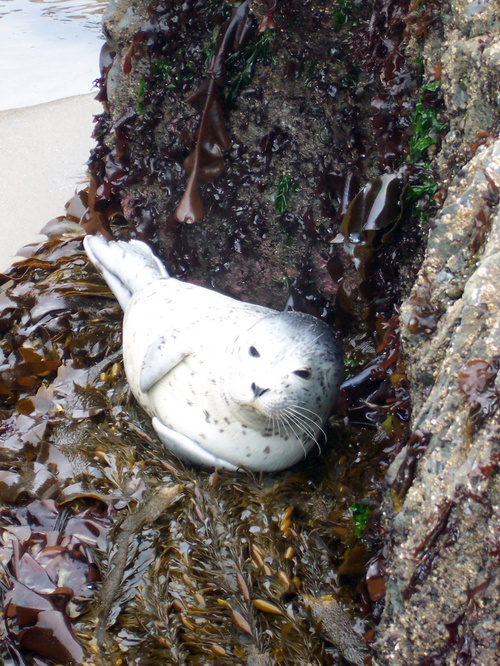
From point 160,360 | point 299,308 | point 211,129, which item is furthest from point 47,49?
point 160,360

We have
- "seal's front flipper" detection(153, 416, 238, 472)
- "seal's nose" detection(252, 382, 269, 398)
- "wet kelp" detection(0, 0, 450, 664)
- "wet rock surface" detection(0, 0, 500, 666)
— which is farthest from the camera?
"seal's front flipper" detection(153, 416, 238, 472)

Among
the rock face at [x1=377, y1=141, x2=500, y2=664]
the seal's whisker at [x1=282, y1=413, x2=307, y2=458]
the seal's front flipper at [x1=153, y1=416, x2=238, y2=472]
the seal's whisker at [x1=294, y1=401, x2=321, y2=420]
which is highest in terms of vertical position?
the rock face at [x1=377, y1=141, x2=500, y2=664]

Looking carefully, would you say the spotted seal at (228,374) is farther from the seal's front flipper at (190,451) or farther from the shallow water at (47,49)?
the shallow water at (47,49)

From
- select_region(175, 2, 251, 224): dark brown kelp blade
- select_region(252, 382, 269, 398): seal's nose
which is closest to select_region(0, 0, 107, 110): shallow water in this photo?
select_region(175, 2, 251, 224): dark brown kelp blade

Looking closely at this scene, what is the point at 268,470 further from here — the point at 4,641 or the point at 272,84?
the point at 272,84

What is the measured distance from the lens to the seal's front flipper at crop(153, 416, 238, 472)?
101 inches

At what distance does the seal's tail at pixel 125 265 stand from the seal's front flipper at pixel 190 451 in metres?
0.98

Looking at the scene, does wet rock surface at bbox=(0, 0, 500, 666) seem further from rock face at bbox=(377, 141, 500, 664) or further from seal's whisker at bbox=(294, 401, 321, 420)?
seal's whisker at bbox=(294, 401, 321, 420)

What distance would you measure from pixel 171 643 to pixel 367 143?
2070 millimetres

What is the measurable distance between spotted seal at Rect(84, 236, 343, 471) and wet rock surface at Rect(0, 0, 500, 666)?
0.41 feet

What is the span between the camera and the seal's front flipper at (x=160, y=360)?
2717mm

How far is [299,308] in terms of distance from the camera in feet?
10.0

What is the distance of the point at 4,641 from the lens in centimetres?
184

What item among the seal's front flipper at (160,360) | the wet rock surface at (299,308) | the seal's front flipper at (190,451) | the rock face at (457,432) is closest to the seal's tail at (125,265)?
the wet rock surface at (299,308)
